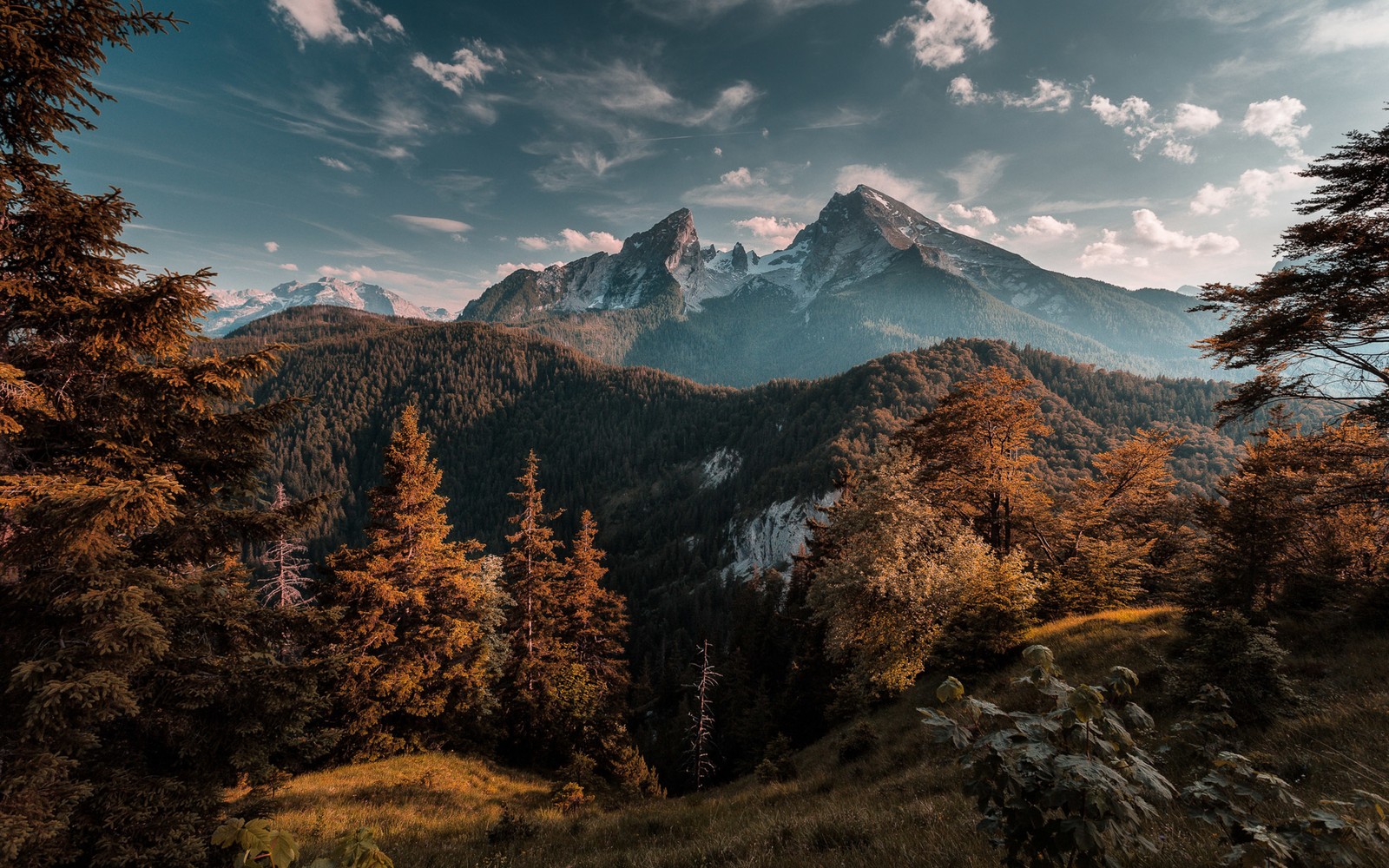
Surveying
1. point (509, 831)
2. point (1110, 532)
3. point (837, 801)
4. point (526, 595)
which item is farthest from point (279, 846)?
point (1110, 532)

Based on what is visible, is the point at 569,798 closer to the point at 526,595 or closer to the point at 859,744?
the point at 859,744

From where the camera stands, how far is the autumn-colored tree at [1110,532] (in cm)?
1959

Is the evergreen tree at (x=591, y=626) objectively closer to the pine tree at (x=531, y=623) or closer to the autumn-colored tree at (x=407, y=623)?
the pine tree at (x=531, y=623)

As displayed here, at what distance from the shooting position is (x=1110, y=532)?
2603cm

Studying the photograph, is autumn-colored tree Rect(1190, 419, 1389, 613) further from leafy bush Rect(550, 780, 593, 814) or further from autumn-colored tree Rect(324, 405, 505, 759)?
autumn-colored tree Rect(324, 405, 505, 759)

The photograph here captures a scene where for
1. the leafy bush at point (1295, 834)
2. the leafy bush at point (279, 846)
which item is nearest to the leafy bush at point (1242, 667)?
the leafy bush at point (1295, 834)

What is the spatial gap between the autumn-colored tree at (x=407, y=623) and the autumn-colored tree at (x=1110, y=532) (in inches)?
937

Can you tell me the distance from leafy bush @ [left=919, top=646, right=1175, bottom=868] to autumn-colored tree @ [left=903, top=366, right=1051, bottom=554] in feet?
63.8

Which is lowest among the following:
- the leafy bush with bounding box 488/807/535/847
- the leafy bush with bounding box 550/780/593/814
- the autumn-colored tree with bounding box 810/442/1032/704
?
the leafy bush with bounding box 550/780/593/814

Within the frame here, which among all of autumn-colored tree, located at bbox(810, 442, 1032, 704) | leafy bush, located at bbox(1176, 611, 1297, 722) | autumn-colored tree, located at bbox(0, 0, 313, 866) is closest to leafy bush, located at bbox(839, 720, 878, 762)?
autumn-colored tree, located at bbox(810, 442, 1032, 704)

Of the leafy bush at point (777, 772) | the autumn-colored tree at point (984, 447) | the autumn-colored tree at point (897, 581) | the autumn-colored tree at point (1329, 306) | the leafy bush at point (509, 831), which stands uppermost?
the autumn-colored tree at point (1329, 306)

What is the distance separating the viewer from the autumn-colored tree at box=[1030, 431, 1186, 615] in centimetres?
1959

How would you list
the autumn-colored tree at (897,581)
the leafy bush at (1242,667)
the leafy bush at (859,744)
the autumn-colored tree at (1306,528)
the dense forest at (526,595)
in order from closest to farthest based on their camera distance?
the dense forest at (526,595), the leafy bush at (1242,667), the autumn-colored tree at (1306,528), the leafy bush at (859,744), the autumn-colored tree at (897,581)

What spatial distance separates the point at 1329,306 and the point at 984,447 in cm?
1000
